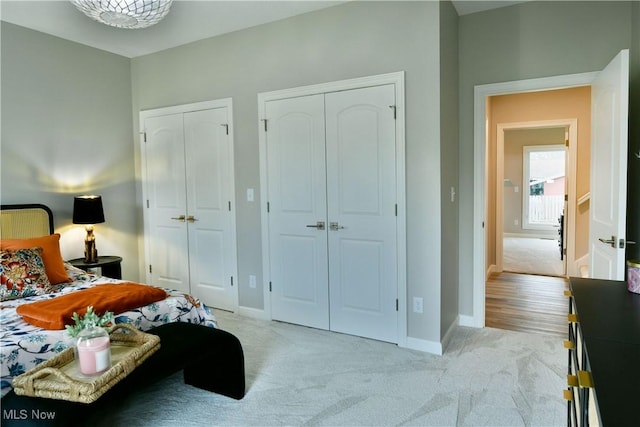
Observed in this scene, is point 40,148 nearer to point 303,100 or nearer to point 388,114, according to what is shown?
point 303,100

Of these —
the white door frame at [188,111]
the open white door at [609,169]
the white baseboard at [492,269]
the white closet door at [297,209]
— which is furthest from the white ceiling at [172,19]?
the white baseboard at [492,269]

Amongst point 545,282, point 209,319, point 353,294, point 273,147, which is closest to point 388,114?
point 273,147

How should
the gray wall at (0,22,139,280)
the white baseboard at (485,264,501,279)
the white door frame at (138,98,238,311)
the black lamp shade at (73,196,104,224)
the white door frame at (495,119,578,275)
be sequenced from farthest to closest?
the white baseboard at (485,264,501,279)
the white door frame at (495,119,578,275)
the white door frame at (138,98,238,311)
the black lamp shade at (73,196,104,224)
the gray wall at (0,22,139,280)

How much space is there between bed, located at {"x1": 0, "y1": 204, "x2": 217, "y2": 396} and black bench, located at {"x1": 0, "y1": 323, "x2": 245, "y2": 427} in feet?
0.44

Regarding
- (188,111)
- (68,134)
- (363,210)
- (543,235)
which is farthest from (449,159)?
(543,235)

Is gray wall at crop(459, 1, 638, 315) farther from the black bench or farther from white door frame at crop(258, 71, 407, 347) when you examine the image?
the black bench

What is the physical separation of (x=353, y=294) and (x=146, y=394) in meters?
1.63

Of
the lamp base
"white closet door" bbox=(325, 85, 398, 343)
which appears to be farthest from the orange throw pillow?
"white closet door" bbox=(325, 85, 398, 343)

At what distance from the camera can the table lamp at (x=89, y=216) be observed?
12.1 ft

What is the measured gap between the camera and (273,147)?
140 inches

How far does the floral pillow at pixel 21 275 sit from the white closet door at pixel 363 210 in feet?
6.87

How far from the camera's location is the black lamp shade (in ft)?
12.1

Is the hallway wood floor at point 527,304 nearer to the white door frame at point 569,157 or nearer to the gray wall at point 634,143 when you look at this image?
the white door frame at point 569,157

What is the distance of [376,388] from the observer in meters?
2.46
